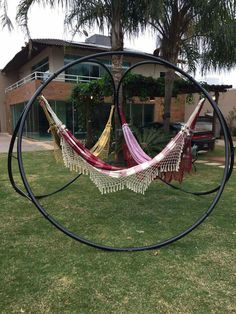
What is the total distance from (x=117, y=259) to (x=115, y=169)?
126 centimetres

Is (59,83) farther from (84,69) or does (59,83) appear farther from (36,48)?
(84,69)

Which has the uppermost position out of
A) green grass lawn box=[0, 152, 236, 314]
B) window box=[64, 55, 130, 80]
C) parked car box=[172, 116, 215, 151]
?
window box=[64, 55, 130, 80]

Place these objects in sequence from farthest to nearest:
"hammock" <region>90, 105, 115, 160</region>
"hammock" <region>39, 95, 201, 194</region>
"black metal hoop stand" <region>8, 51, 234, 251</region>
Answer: "hammock" <region>90, 105, 115, 160</region> < "hammock" <region>39, 95, 201, 194</region> < "black metal hoop stand" <region>8, 51, 234, 251</region>

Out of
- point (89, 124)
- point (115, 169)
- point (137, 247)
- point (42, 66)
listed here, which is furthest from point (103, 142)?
point (42, 66)

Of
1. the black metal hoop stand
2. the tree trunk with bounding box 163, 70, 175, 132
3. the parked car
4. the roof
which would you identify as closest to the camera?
the black metal hoop stand

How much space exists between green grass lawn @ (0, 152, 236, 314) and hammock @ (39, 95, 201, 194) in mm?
548

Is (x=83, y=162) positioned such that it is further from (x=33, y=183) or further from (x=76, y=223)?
(x=33, y=183)

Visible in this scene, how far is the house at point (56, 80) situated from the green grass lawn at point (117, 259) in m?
9.97

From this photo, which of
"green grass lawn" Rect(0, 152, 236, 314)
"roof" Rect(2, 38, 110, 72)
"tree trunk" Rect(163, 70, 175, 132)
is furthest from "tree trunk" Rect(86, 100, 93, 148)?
"green grass lawn" Rect(0, 152, 236, 314)

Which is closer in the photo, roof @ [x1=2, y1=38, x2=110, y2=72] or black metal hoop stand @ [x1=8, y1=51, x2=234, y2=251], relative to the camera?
black metal hoop stand @ [x1=8, y1=51, x2=234, y2=251]

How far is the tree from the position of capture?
22.2 ft

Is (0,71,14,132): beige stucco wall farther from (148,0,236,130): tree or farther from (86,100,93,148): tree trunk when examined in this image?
(148,0,236,130): tree

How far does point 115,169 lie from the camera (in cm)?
394

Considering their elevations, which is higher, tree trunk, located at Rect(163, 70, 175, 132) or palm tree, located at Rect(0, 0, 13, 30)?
palm tree, located at Rect(0, 0, 13, 30)
